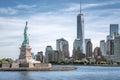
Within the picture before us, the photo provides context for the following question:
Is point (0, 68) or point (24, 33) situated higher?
point (24, 33)

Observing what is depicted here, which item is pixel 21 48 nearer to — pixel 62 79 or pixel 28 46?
pixel 28 46

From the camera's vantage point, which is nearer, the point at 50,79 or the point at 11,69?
the point at 50,79

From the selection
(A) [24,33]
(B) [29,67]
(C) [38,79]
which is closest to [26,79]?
(C) [38,79]

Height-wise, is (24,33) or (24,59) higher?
(24,33)

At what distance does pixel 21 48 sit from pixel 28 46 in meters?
2.74

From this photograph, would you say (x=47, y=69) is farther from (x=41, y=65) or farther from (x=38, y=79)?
(x=38, y=79)

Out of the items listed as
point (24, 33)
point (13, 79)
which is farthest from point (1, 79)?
point (24, 33)

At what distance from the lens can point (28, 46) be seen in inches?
5861

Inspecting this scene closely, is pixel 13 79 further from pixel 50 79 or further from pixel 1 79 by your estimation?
pixel 50 79

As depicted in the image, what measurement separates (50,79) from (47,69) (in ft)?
162

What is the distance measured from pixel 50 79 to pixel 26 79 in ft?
19.4

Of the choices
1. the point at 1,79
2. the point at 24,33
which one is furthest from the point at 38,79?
the point at 24,33

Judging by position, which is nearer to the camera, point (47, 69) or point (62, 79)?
point (62, 79)

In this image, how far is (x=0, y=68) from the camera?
480 feet
